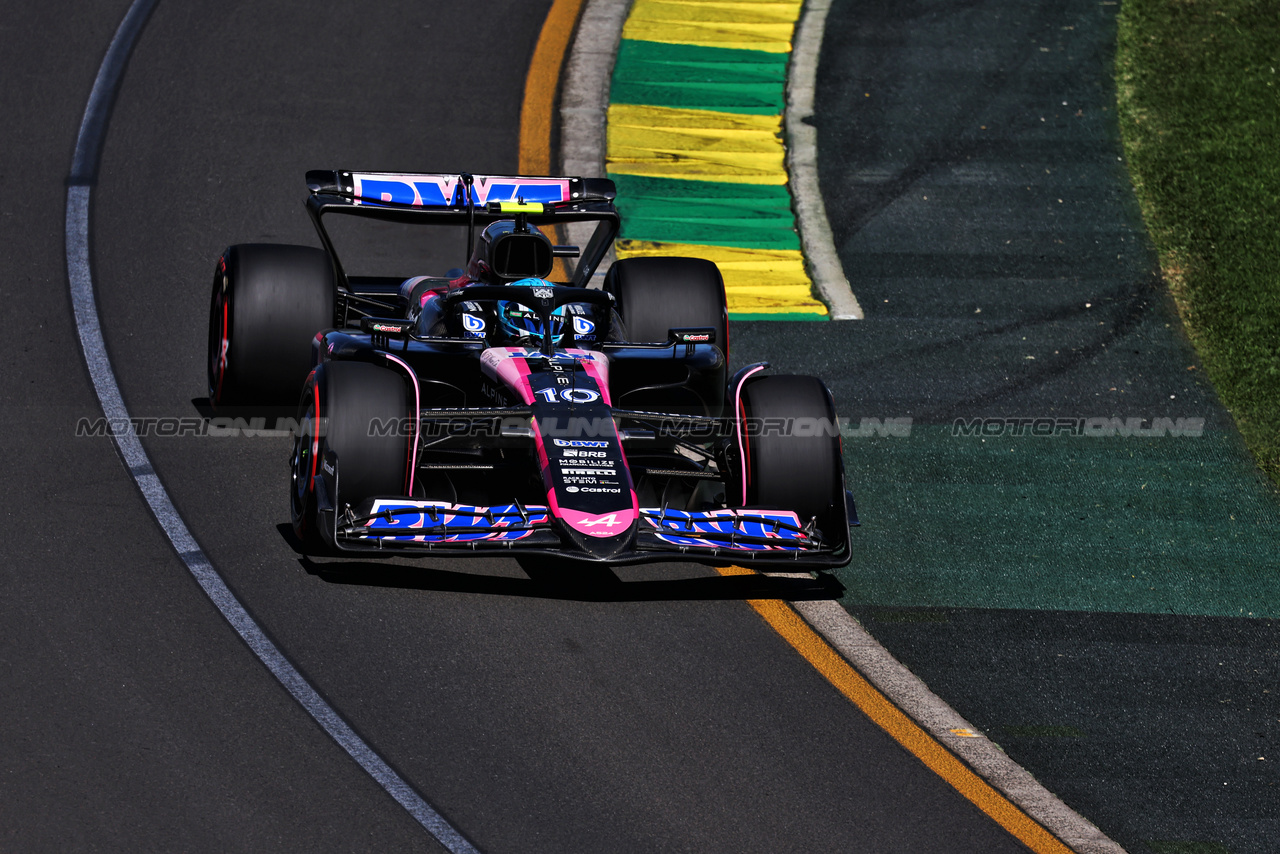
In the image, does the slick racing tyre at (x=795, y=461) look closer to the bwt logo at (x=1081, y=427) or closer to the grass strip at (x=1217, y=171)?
the bwt logo at (x=1081, y=427)

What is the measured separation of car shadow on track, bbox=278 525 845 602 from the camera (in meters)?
8.24

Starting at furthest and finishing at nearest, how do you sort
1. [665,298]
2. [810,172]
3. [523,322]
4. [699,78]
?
[699,78] → [810,172] → [665,298] → [523,322]

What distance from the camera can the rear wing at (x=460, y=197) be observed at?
391 inches

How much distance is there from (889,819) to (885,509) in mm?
3073

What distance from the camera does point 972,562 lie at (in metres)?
9.05

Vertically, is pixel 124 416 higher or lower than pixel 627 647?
higher

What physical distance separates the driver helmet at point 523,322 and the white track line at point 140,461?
2028 mm

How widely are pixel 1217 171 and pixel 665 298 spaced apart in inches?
254

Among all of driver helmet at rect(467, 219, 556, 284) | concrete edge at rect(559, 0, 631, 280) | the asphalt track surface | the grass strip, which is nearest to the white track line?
the asphalt track surface

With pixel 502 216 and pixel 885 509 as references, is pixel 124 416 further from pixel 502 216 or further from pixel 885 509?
pixel 885 509

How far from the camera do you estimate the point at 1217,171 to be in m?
14.1

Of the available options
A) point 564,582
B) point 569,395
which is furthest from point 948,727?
point 569,395

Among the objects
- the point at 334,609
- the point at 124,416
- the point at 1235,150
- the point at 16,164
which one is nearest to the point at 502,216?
the point at 124,416

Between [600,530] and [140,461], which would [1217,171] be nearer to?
[600,530]
